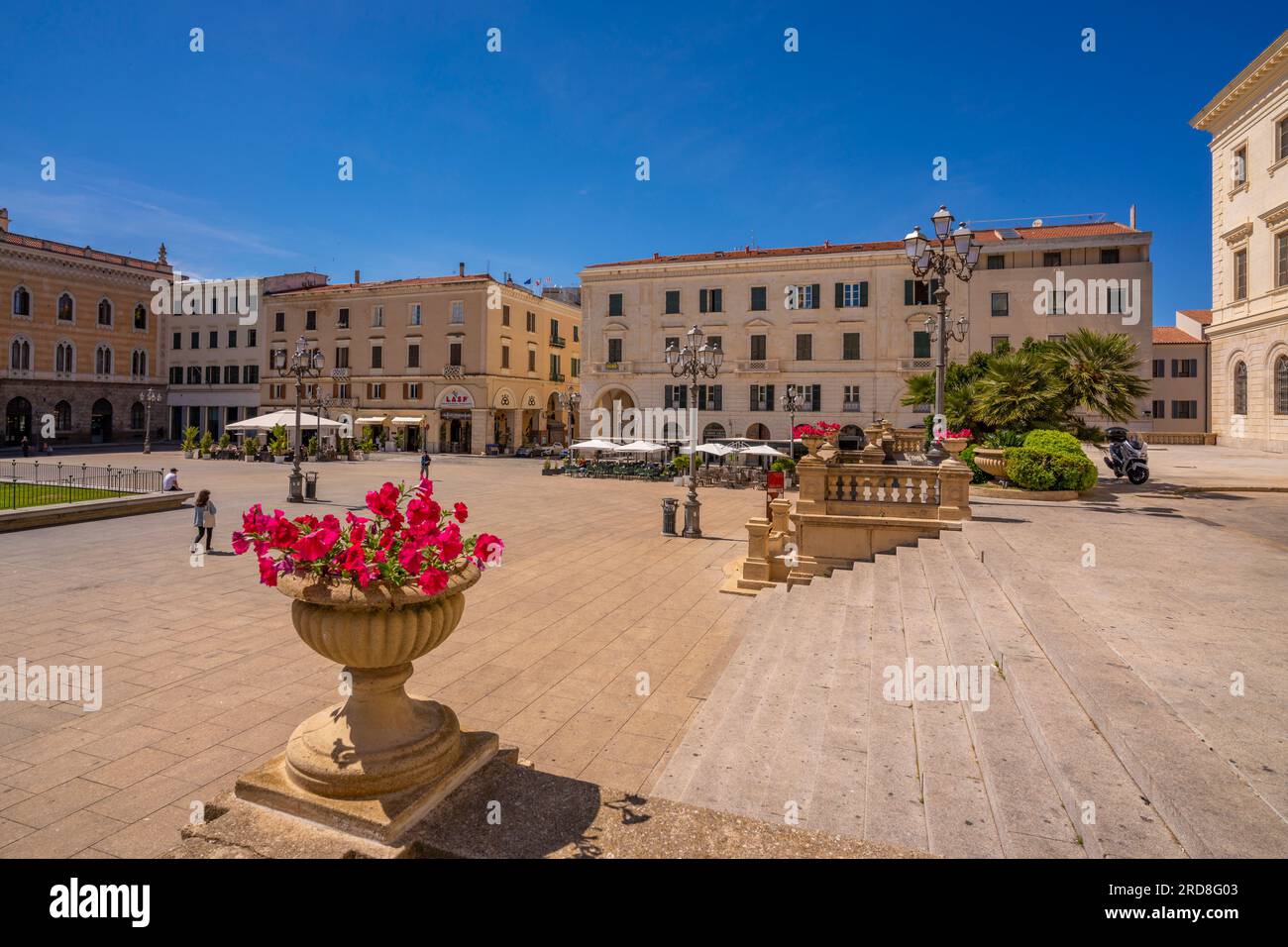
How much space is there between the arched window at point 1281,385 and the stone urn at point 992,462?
704 inches

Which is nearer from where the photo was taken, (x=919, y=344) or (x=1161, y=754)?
(x=1161, y=754)

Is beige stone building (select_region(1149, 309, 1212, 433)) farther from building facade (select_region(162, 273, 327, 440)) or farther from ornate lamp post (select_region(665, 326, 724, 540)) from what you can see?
building facade (select_region(162, 273, 327, 440))

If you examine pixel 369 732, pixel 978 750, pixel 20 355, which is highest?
pixel 20 355

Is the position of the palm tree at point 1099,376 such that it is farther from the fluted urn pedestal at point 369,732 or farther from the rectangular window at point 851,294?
the rectangular window at point 851,294

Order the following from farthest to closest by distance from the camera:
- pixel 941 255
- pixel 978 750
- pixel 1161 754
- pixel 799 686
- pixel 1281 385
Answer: pixel 1281 385 < pixel 941 255 < pixel 799 686 < pixel 978 750 < pixel 1161 754

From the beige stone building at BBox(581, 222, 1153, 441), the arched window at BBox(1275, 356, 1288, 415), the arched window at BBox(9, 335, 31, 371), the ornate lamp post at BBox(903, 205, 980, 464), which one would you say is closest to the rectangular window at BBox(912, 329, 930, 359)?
the beige stone building at BBox(581, 222, 1153, 441)

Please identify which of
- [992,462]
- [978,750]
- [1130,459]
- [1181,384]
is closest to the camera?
[978,750]

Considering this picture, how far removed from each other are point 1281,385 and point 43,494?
4046 cm

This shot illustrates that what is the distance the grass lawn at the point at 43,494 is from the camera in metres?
16.1

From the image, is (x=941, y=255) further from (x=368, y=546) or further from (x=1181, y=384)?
(x=1181, y=384)

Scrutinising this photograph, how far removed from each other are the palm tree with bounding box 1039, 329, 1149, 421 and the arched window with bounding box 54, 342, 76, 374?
57261 millimetres

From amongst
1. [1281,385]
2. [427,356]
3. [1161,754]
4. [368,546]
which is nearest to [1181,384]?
[1281,385]

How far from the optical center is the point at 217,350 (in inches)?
2239

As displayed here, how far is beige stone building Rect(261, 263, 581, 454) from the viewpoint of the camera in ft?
162
